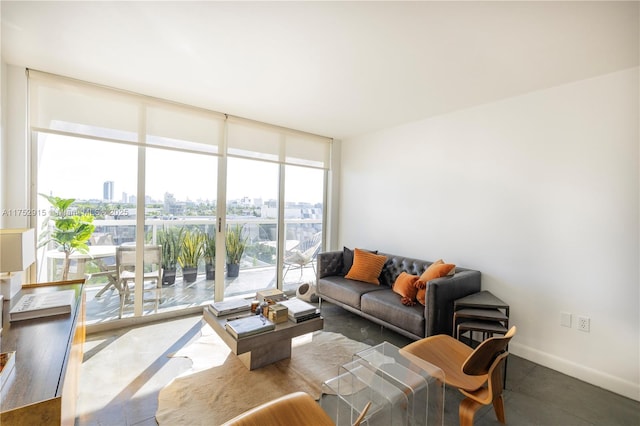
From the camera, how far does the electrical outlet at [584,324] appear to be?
7.84 feet

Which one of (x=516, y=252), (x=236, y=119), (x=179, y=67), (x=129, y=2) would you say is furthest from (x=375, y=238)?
(x=129, y=2)

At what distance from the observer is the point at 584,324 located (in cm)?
241

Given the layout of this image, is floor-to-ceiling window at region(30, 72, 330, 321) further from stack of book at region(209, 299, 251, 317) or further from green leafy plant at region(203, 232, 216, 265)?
stack of book at region(209, 299, 251, 317)

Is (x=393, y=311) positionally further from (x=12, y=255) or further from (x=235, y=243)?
(x=12, y=255)

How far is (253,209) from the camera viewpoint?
4.09 m

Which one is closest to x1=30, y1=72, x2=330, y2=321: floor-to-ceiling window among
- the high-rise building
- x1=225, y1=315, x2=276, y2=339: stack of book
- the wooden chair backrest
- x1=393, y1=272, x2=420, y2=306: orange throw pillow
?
the high-rise building

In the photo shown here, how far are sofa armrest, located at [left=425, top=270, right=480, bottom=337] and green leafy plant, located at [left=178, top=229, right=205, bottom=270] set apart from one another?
278 cm

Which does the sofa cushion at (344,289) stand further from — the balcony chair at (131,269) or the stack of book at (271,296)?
the balcony chair at (131,269)

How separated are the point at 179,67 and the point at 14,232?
170cm

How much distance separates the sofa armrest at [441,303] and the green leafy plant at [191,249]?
278 centimetres

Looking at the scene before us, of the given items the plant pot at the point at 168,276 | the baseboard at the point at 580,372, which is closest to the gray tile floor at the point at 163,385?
the baseboard at the point at 580,372

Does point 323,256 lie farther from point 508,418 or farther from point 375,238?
point 508,418

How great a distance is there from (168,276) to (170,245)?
391 millimetres

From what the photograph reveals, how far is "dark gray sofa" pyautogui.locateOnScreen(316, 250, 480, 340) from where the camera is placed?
2546 mm
